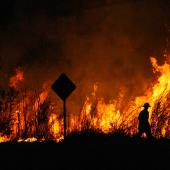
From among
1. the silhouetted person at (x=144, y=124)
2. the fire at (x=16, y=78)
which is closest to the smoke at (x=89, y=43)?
the fire at (x=16, y=78)

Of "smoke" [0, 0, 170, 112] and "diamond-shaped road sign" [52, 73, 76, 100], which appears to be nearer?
"diamond-shaped road sign" [52, 73, 76, 100]

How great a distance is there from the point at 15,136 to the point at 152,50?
10.4 metres

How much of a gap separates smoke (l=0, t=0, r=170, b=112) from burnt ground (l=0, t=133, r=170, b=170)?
1033 centimetres

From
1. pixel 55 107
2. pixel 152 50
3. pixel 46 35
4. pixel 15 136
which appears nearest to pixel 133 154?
pixel 15 136

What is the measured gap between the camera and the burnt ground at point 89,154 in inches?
523

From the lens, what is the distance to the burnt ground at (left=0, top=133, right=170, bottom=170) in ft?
43.6

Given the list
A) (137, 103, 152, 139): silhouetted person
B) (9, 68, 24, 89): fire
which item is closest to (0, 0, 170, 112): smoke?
(9, 68, 24, 89): fire

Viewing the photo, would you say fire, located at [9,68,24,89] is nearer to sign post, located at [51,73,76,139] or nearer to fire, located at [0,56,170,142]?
fire, located at [0,56,170,142]

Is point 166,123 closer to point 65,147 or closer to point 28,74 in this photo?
point 65,147

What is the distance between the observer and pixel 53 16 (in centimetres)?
2989

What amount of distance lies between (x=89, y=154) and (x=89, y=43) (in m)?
15.4

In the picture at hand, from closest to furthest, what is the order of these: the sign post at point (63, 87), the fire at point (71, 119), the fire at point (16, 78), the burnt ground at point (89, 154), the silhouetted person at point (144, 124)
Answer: the burnt ground at point (89, 154) < the sign post at point (63, 87) < the silhouetted person at point (144, 124) < the fire at point (71, 119) < the fire at point (16, 78)

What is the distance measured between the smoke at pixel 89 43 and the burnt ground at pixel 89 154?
33.9 ft

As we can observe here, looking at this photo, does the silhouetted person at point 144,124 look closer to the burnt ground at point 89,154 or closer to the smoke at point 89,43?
the burnt ground at point 89,154
